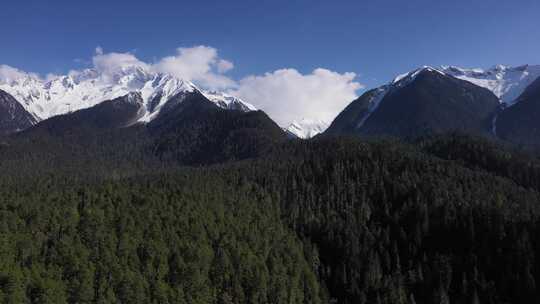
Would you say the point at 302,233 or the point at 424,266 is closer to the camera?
the point at 424,266

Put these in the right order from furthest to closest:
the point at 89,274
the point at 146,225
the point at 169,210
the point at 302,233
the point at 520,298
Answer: the point at 302,233
the point at 169,210
the point at 146,225
the point at 520,298
the point at 89,274

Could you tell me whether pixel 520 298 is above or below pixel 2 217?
below

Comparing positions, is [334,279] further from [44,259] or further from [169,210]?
[44,259]

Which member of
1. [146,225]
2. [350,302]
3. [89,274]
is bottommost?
[350,302]

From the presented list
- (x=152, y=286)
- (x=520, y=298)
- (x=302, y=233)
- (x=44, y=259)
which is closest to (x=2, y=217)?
(x=44, y=259)

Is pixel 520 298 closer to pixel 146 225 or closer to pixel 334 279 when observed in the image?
pixel 334 279

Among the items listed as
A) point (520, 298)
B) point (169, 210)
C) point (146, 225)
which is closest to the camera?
point (520, 298)

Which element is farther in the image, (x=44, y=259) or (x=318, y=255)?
(x=318, y=255)

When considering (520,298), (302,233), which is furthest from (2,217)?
(520,298)

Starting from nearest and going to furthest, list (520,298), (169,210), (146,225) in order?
(520,298)
(146,225)
(169,210)
